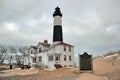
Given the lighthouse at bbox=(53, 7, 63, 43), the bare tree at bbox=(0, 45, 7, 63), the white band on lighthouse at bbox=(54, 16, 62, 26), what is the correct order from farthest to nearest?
the bare tree at bbox=(0, 45, 7, 63) → the white band on lighthouse at bbox=(54, 16, 62, 26) → the lighthouse at bbox=(53, 7, 63, 43)

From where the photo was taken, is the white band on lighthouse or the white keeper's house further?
the white band on lighthouse

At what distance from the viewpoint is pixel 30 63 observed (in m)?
45.5

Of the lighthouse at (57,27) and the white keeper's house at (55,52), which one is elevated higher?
the lighthouse at (57,27)

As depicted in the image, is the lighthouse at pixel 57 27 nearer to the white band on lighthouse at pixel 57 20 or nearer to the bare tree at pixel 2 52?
the white band on lighthouse at pixel 57 20

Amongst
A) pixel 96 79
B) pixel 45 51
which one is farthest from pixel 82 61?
pixel 45 51

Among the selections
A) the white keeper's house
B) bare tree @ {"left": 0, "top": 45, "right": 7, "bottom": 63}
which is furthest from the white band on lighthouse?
bare tree @ {"left": 0, "top": 45, "right": 7, "bottom": 63}

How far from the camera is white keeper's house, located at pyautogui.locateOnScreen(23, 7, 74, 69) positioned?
38.6 meters

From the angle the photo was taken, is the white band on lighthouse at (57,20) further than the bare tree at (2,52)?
No

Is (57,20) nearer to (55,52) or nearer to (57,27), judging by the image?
(57,27)

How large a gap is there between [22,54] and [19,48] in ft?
11.9

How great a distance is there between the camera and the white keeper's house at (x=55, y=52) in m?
38.6

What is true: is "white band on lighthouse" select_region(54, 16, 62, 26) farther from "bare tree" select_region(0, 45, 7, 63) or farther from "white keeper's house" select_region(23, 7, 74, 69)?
"bare tree" select_region(0, 45, 7, 63)

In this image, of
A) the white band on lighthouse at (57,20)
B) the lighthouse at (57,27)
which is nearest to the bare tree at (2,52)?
the lighthouse at (57,27)

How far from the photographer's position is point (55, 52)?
39000mm
